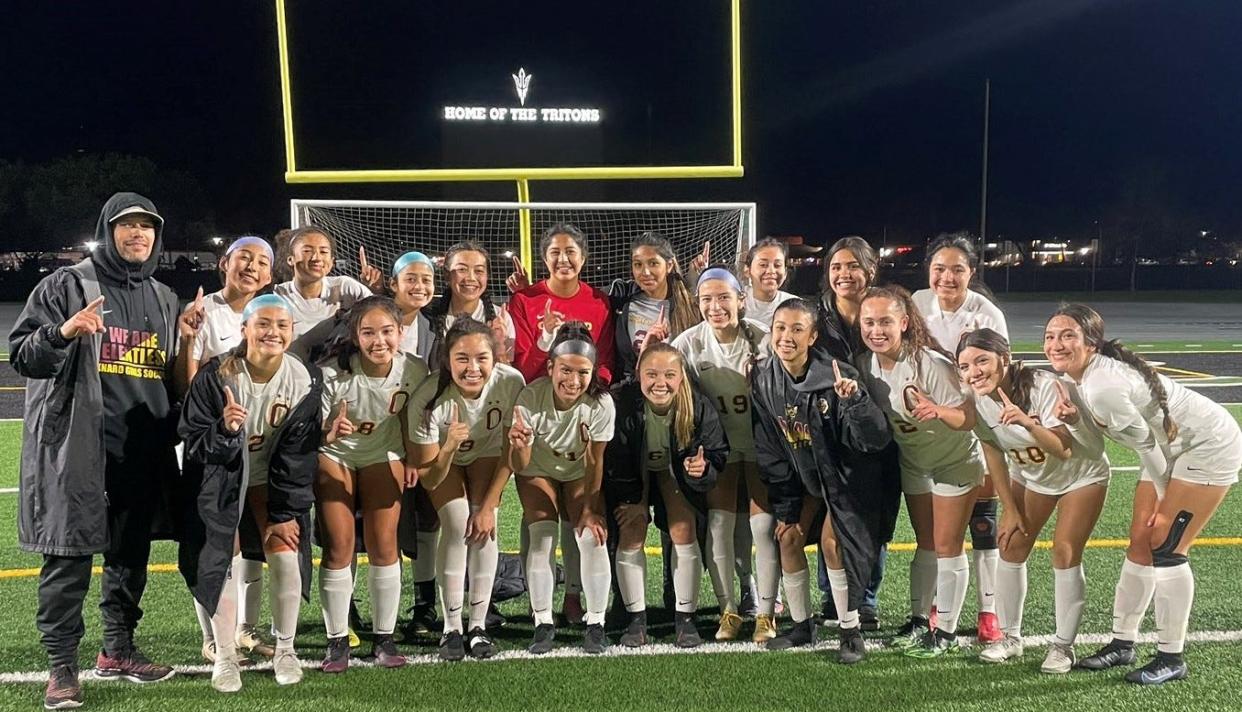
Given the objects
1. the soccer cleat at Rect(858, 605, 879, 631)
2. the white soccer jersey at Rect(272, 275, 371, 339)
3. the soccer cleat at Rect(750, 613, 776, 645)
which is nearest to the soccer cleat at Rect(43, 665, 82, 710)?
the white soccer jersey at Rect(272, 275, 371, 339)

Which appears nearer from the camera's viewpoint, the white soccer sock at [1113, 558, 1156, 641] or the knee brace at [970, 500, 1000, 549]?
the white soccer sock at [1113, 558, 1156, 641]

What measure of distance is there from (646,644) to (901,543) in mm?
2331

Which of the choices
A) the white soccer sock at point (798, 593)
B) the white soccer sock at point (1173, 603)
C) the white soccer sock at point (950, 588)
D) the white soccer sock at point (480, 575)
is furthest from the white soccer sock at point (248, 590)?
the white soccer sock at point (1173, 603)

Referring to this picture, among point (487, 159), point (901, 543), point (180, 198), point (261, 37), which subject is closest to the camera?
point (901, 543)

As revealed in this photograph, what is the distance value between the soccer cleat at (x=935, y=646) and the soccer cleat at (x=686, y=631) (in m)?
0.92

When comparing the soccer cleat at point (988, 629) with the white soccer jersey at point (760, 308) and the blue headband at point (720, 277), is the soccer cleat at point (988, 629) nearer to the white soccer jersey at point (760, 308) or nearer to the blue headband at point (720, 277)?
the white soccer jersey at point (760, 308)

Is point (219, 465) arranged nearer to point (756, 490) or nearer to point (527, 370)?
point (527, 370)

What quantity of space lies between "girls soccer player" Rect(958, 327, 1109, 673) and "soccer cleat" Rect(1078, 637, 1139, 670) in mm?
73

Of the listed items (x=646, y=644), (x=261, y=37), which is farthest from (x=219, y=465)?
(x=261, y=37)

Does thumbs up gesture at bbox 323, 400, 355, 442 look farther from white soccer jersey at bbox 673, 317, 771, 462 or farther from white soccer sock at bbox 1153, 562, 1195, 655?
white soccer sock at bbox 1153, 562, 1195, 655

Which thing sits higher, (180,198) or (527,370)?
(180,198)

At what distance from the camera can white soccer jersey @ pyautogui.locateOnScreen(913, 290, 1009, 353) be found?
165 inches

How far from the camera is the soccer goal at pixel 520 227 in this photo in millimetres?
5941

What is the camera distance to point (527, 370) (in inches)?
179
